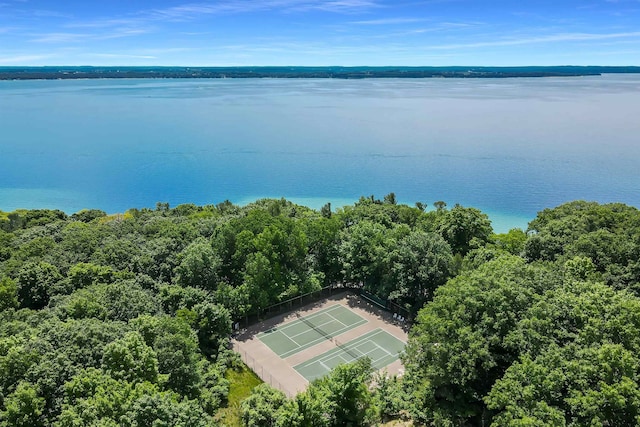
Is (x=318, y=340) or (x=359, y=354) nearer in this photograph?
(x=359, y=354)

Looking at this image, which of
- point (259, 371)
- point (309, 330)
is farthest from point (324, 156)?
point (259, 371)

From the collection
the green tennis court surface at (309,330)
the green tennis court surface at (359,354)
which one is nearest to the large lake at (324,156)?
the green tennis court surface at (309,330)

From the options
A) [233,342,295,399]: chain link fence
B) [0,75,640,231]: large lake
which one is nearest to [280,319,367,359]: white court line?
[233,342,295,399]: chain link fence

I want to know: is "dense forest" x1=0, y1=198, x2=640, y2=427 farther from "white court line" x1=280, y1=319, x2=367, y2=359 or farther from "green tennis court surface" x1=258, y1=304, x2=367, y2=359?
"white court line" x1=280, y1=319, x2=367, y2=359

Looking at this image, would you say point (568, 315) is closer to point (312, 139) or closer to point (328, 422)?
point (328, 422)

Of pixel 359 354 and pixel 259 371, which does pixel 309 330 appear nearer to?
pixel 359 354

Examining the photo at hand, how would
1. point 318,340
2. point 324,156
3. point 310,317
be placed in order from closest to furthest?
1. point 318,340
2. point 310,317
3. point 324,156

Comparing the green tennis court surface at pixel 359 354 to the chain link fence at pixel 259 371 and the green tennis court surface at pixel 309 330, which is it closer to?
the green tennis court surface at pixel 309 330
